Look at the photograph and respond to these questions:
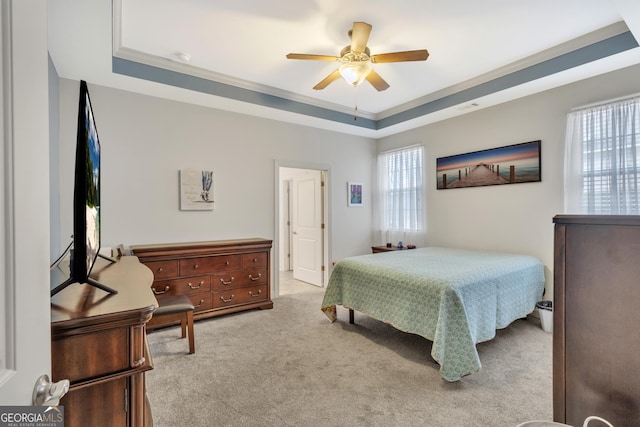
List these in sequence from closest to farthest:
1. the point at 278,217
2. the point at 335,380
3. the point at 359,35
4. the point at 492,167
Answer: the point at 335,380 < the point at 359,35 < the point at 492,167 < the point at 278,217

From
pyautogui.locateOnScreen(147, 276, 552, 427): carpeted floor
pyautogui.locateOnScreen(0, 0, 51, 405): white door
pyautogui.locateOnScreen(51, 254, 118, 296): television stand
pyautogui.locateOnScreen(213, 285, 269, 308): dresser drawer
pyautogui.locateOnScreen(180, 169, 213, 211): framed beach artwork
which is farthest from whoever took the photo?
pyautogui.locateOnScreen(180, 169, 213, 211): framed beach artwork

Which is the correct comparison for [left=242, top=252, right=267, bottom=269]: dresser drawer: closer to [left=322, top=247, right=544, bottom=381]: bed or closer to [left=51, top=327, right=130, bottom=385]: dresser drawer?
[left=322, top=247, right=544, bottom=381]: bed

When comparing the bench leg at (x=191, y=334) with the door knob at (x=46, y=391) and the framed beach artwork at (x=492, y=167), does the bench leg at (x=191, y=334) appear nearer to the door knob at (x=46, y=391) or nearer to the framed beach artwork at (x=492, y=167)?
the door knob at (x=46, y=391)

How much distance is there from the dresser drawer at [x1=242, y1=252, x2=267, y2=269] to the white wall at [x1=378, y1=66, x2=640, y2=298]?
8.31 ft

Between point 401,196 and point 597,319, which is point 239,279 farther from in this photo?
point 597,319

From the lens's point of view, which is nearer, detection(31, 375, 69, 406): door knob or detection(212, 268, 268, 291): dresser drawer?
detection(31, 375, 69, 406): door knob

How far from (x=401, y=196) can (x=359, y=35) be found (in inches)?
121

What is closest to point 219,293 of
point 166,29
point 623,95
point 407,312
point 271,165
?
point 271,165

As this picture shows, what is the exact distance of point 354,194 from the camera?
539 cm

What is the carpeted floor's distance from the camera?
191 cm

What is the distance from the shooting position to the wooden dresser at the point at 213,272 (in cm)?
326

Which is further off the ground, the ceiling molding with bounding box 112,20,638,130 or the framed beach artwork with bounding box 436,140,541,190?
the ceiling molding with bounding box 112,20,638,130

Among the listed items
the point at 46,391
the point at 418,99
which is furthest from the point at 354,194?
the point at 46,391

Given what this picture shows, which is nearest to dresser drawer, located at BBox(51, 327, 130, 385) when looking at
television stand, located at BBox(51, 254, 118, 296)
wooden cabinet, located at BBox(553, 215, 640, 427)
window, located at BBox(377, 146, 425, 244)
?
television stand, located at BBox(51, 254, 118, 296)
